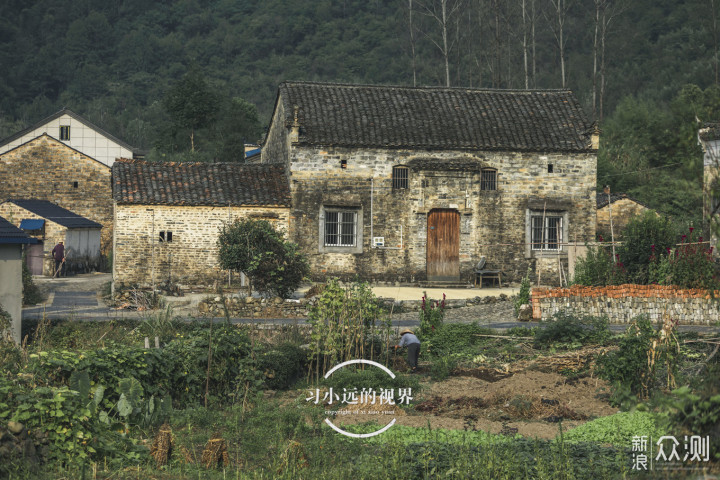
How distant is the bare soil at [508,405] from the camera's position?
452 inches

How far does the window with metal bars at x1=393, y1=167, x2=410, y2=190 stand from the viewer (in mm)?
29391

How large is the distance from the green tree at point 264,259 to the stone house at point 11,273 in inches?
286

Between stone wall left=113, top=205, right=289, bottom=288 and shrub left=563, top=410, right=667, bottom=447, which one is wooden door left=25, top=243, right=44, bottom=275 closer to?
stone wall left=113, top=205, right=289, bottom=288

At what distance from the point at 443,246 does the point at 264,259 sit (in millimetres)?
7562

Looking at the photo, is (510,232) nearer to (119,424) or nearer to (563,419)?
(563,419)

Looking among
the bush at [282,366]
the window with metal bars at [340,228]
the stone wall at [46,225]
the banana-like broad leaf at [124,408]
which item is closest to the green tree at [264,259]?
the window with metal bars at [340,228]

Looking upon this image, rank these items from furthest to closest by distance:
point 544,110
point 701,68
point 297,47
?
point 297,47 < point 701,68 < point 544,110

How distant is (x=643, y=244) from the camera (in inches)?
869

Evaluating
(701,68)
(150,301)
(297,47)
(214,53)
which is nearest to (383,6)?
(297,47)

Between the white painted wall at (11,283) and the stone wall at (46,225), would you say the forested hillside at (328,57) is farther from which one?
the white painted wall at (11,283)

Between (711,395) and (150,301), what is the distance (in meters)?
19.4

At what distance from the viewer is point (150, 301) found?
24125 millimetres

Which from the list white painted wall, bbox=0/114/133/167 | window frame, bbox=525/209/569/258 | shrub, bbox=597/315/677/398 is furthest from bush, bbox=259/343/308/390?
white painted wall, bbox=0/114/133/167

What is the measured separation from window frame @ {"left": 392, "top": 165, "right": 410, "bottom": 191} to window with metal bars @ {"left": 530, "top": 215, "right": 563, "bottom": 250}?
14.3ft
